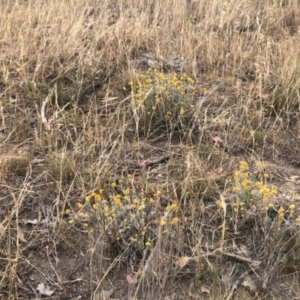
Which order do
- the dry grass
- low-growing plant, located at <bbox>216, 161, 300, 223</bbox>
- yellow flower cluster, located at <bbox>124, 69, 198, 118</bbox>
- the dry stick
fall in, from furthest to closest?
yellow flower cluster, located at <bbox>124, 69, 198, 118</bbox> → the dry stick → low-growing plant, located at <bbox>216, 161, 300, 223</bbox> → the dry grass

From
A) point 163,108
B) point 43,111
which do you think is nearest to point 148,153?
point 163,108

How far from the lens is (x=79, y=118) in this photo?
3553 millimetres

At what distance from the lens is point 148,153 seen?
3.29 m

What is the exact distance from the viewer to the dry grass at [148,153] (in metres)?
2.40

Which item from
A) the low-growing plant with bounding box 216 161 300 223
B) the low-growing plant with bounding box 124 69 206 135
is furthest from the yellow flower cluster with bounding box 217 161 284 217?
the low-growing plant with bounding box 124 69 206 135

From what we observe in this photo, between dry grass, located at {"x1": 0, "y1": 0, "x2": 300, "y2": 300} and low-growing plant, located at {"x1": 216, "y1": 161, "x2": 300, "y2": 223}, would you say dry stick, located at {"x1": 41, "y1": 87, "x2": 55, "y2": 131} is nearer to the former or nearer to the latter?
dry grass, located at {"x1": 0, "y1": 0, "x2": 300, "y2": 300}

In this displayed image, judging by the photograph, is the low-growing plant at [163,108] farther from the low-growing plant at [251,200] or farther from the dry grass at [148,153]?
the low-growing plant at [251,200]

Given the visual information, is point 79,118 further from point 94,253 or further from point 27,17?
point 27,17

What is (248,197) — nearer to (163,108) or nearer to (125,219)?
(125,219)

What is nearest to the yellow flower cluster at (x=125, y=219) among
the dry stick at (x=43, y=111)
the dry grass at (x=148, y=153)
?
the dry grass at (x=148, y=153)

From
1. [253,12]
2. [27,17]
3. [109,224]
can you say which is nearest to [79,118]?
[109,224]

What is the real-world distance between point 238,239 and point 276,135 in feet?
3.84

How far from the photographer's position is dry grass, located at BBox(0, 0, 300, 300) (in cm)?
240

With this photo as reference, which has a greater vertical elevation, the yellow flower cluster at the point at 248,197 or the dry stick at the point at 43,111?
the yellow flower cluster at the point at 248,197
